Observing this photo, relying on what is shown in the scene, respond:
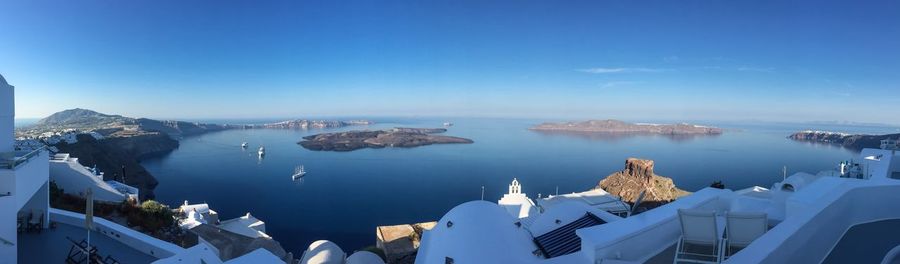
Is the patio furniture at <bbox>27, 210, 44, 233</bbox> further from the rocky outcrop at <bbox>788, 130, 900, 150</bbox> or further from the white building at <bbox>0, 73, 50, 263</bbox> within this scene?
the rocky outcrop at <bbox>788, 130, 900, 150</bbox>

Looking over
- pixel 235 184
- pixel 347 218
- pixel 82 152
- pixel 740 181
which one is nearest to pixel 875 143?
pixel 740 181

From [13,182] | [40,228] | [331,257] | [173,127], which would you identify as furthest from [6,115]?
[173,127]

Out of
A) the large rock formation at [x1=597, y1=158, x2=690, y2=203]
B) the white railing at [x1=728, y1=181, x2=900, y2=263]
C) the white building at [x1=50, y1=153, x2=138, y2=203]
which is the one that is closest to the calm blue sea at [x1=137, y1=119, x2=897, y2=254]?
the large rock formation at [x1=597, y1=158, x2=690, y2=203]

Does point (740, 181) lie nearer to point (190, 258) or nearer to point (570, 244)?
point (570, 244)

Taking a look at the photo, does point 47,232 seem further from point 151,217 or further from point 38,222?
point 151,217

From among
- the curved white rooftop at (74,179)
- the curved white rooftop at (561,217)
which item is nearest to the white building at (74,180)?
the curved white rooftop at (74,179)
